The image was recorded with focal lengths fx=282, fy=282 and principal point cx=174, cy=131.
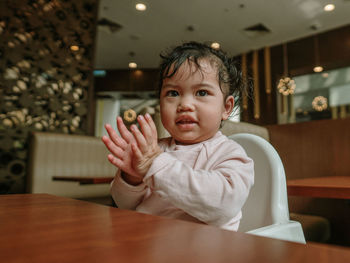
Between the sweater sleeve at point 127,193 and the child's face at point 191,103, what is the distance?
0.60ft

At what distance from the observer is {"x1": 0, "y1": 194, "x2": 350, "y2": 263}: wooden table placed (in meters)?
0.18

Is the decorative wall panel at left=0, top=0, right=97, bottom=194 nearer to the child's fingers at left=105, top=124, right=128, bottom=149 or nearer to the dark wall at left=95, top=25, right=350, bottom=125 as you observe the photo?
the child's fingers at left=105, top=124, right=128, bottom=149

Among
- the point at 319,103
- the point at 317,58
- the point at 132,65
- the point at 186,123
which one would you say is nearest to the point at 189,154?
the point at 186,123

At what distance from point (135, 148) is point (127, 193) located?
0.62 ft

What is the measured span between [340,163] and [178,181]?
207cm

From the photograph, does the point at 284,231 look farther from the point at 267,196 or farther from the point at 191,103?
the point at 191,103

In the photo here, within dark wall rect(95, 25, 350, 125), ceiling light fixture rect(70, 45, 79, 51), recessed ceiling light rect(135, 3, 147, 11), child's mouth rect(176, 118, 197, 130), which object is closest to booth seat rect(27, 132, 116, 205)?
ceiling light fixture rect(70, 45, 79, 51)

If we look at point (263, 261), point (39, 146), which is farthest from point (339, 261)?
point (39, 146)

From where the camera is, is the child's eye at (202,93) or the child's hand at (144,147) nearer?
the child's hand at (144,147)

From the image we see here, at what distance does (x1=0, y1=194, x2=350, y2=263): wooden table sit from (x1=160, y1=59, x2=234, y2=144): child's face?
47 centimetres

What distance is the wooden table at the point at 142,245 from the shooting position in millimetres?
176

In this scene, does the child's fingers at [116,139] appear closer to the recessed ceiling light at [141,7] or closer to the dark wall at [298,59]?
the recessed ceiling light at [141,7]

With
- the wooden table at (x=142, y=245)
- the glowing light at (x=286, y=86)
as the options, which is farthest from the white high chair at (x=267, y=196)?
the glowing light at (x=286, y=86)

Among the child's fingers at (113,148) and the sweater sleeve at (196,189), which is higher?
the child's fingers at (113,148)
